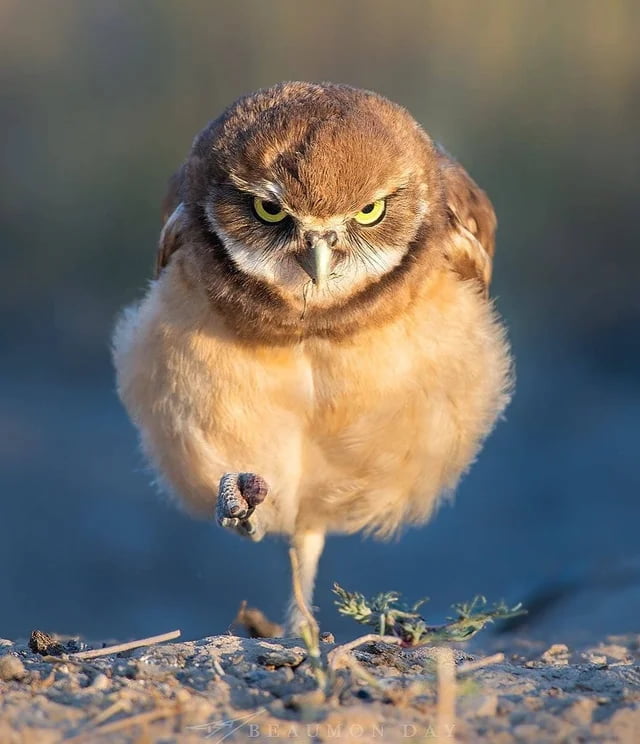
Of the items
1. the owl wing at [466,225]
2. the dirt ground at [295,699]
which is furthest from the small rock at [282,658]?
the owl wing at [466,225]

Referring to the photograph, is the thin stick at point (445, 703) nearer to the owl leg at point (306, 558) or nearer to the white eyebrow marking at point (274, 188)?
the white eyebrow marking at point (274, 188)

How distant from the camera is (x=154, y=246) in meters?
12.9

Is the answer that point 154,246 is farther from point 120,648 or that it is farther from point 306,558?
point 120,648

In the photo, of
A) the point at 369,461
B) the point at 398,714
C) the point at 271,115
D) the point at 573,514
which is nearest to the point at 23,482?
the point at 573,514

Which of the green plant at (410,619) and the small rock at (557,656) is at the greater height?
the small rock at (557,656)

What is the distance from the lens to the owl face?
4.91 meters

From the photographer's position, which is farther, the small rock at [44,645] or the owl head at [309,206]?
the owl head at [309,206]

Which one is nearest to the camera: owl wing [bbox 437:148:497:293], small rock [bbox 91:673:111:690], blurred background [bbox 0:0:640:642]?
small rock [bbox 91:673:111:690]

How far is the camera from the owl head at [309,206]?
4926 mm

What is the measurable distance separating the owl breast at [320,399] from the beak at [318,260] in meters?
0.59

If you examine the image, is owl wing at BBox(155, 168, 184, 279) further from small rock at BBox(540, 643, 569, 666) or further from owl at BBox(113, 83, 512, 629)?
small rock at BBox(540, 643, 569, 666)

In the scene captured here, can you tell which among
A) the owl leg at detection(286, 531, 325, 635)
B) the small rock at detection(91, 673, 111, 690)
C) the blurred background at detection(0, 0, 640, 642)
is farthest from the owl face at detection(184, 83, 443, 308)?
the blurred background at detection(0, 0, 640, 642)

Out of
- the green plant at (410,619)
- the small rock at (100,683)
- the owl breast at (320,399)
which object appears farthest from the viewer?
the owl breast at (320,399)

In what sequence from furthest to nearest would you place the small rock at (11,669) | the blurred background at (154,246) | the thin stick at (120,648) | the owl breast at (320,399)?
the blurred background at (154,246), the owl breast at (320,399), the thin stick at (120,648), the small rock at (11,669)
